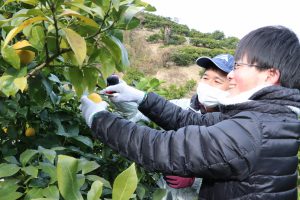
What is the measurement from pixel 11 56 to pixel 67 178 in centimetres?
32

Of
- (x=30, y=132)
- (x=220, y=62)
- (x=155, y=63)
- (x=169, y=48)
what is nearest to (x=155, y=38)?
(x=169, y=48)

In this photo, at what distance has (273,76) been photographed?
1.15m

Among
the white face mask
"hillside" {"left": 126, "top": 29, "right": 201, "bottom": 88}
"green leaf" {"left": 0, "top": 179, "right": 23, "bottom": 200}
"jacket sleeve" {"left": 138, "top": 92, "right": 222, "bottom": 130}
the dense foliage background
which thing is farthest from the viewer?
"hillside" {"left": 126, "top": 29, "right": 201, "bottom": 88}

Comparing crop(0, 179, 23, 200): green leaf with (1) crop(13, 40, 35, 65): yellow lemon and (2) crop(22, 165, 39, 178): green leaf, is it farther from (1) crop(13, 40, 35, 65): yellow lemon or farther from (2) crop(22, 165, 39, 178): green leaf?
(1) crop(13, 40, 35, 65): yellow lemon

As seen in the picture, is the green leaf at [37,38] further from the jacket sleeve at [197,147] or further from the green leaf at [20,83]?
the jacket sleeve at [197,147]

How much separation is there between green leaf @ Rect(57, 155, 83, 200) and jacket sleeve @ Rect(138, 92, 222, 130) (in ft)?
2.42

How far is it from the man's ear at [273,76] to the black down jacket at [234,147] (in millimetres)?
81

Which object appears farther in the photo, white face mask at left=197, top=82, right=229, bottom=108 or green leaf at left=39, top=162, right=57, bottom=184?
white face mask at left=197, top=82, right=229, bottom=108

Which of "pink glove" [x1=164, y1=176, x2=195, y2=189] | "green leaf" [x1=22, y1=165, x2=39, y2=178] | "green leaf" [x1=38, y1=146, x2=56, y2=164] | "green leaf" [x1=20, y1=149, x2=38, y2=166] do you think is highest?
"green leaf" [x1=38, y1=146, x2=56, y2=164]

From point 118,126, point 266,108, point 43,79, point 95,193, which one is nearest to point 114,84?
point 118,126

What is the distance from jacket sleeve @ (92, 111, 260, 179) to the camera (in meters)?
0.95

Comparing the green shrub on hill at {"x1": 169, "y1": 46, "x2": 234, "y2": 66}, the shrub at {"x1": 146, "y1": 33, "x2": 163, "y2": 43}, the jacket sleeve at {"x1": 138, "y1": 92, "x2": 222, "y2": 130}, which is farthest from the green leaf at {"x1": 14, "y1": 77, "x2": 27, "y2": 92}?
the shrub at {"x1": 146, "y1": 33, "x2": 163, "y2": 43}

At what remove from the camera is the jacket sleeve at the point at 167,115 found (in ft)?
4.52

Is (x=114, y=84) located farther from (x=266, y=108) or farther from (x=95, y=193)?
(x=95, y=193)
